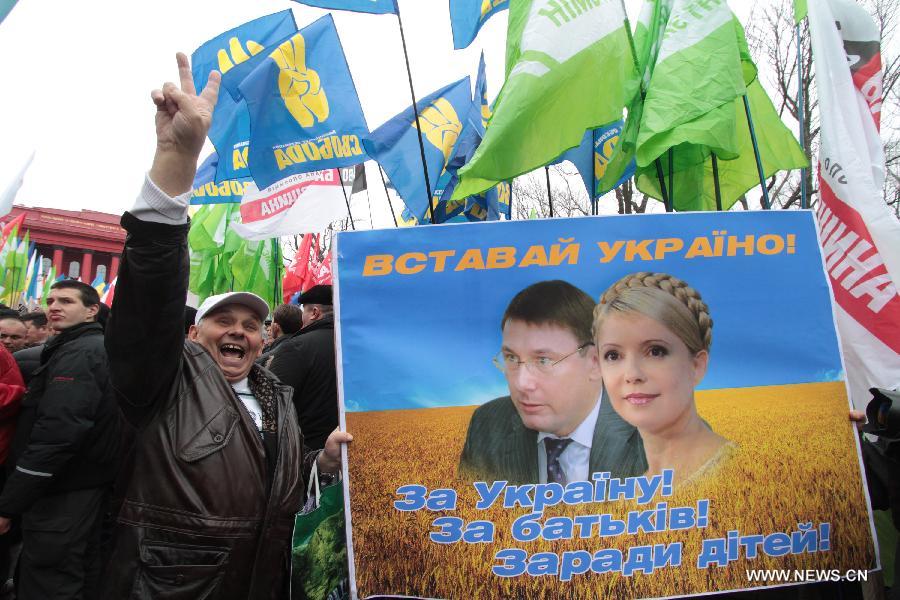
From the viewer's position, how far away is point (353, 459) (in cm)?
246

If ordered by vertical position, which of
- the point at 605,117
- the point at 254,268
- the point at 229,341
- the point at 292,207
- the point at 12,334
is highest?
the point at 254,268

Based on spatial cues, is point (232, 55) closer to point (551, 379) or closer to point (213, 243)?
point (551, 379)

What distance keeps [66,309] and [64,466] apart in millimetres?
988

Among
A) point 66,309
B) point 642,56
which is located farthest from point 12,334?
point 642,56

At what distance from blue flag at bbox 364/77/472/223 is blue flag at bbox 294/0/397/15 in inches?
55.6

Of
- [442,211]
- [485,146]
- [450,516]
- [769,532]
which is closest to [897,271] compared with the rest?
[769,532]

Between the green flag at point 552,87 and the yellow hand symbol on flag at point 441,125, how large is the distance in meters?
2.85

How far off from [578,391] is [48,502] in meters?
3.10

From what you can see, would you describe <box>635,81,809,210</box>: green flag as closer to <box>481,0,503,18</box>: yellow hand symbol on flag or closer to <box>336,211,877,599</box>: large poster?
<box>336,211,877,599</box>: large poster

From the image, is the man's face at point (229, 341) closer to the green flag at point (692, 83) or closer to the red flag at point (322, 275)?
the green flag at point (692, 83)

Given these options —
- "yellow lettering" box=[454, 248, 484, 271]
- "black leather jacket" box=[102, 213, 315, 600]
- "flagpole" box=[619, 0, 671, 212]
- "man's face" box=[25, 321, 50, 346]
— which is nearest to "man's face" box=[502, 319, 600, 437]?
"yellow lettering" box=[454, 248, 484, 271]

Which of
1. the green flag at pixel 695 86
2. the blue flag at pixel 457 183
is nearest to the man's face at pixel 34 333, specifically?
the blue flag at pixel 457 183

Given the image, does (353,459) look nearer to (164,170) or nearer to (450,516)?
(450,516)

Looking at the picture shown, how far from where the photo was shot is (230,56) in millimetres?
6066
